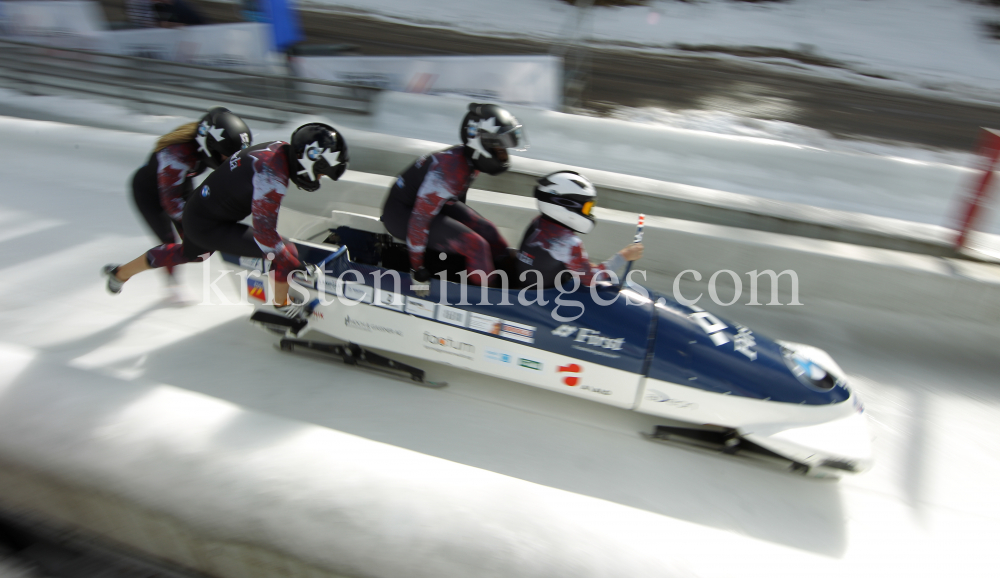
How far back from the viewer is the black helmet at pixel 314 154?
7.81ft

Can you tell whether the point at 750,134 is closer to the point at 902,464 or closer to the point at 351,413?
the point at 902,464

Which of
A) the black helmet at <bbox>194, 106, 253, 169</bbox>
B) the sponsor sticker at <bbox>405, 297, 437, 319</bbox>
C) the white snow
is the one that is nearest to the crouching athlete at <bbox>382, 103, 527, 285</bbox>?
the sponsor sticker at <bbox>405, 297, 437, 319</bbox>

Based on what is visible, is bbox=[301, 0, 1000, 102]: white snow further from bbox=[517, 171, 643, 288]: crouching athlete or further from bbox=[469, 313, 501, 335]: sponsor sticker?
bbox=[469, 313, 501, 335]: sponsor sticker

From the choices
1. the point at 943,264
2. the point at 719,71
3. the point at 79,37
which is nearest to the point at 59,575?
the point at 943,264

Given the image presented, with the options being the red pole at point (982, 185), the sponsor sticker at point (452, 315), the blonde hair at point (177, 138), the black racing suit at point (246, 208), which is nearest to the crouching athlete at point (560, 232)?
the sponsor sticker at point (452, 315)

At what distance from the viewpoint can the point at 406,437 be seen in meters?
2.36

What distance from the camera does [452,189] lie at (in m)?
2.49

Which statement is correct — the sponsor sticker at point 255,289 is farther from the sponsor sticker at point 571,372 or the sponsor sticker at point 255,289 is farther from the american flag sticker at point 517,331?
the sponsor sticker at point 571,372

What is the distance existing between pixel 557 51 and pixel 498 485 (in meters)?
5.00

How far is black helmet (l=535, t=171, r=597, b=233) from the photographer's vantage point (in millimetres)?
2256

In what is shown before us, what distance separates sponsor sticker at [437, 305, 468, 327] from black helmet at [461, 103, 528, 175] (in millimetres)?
627

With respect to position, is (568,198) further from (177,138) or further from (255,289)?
(177,138)

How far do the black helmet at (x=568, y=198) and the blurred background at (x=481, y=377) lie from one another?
835 millimetres

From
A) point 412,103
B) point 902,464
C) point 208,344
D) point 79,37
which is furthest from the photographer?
point 79,37
